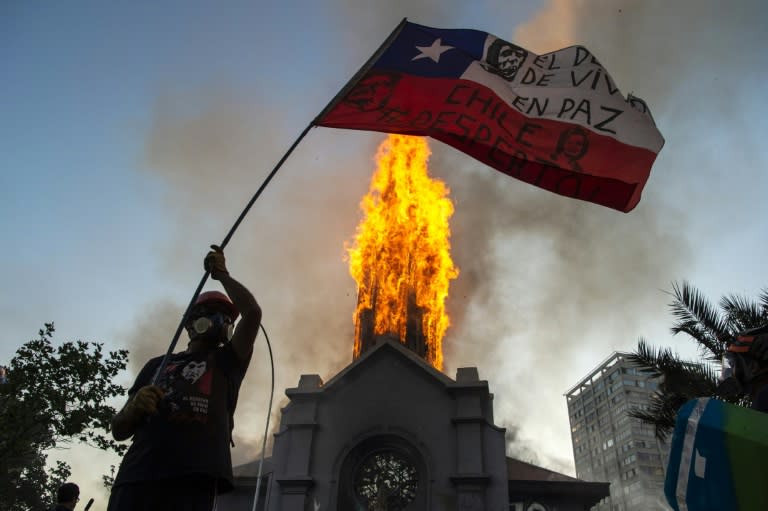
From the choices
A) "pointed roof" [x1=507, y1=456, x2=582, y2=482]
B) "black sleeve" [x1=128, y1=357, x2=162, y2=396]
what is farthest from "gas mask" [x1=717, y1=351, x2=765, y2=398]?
"pointed roof" [x1=507, y1=456, x2=582, y2=482]

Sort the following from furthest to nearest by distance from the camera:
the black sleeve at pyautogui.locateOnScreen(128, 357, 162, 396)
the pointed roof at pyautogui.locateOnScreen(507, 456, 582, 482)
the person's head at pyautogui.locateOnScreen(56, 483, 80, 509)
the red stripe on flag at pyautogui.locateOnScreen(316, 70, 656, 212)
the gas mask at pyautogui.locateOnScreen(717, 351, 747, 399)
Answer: the pointed roof at pyautogui.locateOnScreen(507, 456, 582, 482) < the person's head at pyautogui.locateOnScreen(56, 483, 80, 509) < the red stripe on flag at pyautogui.locateOnScreen(316, 70, 656, 212) < the black sleeve at pyautogui.locateOnScreen(128, 357, 162, 396) < the gas mask at pyautogui.locateOnScreen(717, 351, 747, 399)

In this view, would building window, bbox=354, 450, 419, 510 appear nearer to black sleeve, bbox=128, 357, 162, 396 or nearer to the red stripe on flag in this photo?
the red stripe on flag

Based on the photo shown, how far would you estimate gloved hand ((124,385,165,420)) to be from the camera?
3.30 metres

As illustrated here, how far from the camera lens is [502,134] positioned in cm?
679

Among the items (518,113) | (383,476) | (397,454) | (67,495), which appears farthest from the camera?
(397,454)

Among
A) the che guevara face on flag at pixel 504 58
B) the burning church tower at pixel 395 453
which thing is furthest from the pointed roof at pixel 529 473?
the che guevara face on flag at pixel 504 58

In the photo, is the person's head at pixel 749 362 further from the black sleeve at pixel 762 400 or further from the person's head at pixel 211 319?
the person's head at pixel 211 319

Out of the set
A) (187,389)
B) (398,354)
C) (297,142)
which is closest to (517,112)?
(297,142)

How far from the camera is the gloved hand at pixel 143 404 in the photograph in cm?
330

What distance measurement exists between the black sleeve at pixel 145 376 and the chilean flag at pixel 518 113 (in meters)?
3.42

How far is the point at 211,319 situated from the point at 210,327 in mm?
78

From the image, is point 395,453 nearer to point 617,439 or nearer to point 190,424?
point 190,424

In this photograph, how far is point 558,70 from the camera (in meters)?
7.42

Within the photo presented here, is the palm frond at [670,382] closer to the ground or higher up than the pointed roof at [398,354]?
closer to the ground
